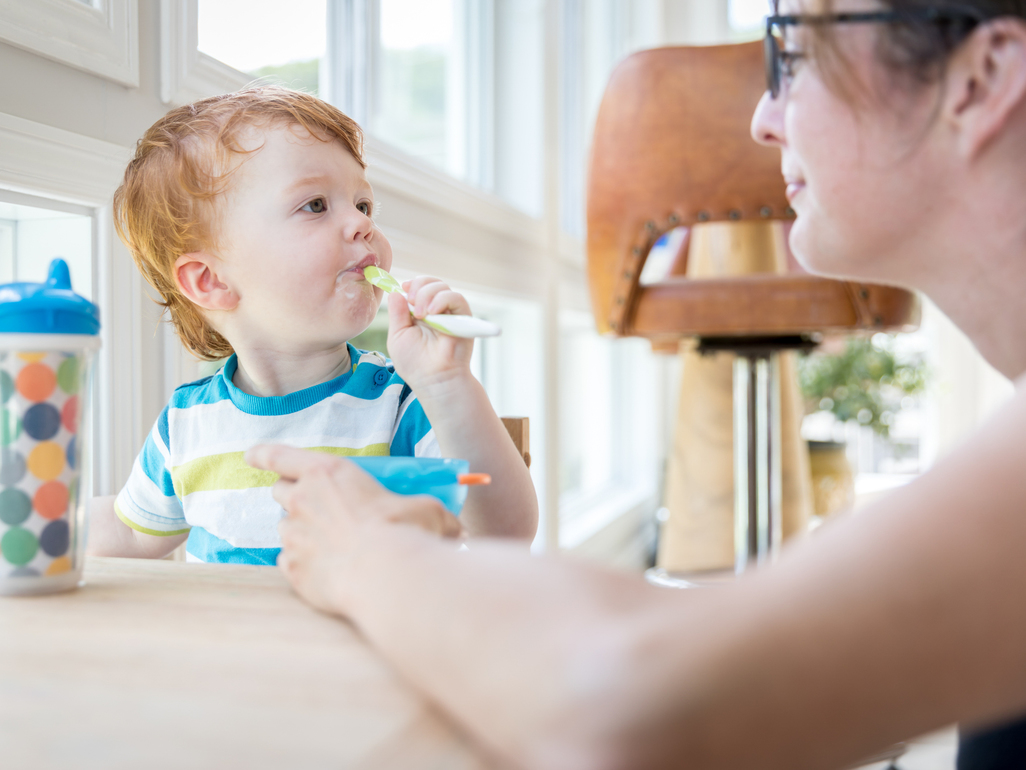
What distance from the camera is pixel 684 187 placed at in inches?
61.1

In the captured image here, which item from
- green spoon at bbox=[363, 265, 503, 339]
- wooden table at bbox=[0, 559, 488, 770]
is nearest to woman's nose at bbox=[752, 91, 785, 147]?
green spoon at bbox=[363, 265, 503, 339]

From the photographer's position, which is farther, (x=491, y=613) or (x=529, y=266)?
(x=529, y=266)

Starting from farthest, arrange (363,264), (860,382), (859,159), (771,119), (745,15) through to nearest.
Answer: (745,15)
(860,382)
(363,264)
(771,119)
(859,159)

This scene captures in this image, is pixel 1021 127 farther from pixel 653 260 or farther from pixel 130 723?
pixel 653 260

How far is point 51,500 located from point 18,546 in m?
0.04

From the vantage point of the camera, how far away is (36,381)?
22.9 inches

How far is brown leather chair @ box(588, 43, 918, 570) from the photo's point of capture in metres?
1.49

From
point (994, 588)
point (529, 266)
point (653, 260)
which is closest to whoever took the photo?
point (994, 588)

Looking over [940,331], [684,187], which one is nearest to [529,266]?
[684,187]

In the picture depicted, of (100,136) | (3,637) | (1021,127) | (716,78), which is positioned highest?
(716,78)

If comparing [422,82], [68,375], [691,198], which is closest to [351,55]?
[422,82]

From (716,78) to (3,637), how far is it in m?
1.40

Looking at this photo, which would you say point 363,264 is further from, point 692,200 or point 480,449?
point 692,200

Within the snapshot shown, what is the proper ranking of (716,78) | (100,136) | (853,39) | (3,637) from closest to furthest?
(3,637) → (853,39) → (100,136) → (716,78)
